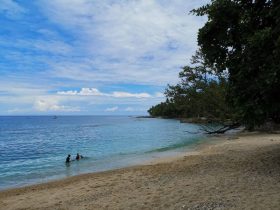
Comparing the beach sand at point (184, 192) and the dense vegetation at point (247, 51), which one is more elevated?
the dense vegetation at point (247, 51)

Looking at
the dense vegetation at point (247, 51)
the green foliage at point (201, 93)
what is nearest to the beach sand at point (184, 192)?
the dense vegetation at point (247, 51)

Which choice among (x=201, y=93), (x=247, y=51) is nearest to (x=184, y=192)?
(x=247, y=51)

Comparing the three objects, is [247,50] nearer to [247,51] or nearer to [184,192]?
[247,51]

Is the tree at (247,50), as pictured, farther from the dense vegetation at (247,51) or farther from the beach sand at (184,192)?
the beach sand at (184,192)

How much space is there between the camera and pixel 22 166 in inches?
1089

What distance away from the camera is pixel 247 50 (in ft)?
41.1

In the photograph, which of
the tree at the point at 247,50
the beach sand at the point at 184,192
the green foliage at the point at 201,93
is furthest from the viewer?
the green foliage at the point at 201,93

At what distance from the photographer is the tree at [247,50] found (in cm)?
1141

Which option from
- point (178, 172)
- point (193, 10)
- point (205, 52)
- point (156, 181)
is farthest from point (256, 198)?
point (193, 10)

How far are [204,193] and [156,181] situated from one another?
3442 millimetres

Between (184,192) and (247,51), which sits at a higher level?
(247,51)

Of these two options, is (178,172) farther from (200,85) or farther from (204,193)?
(200,85)

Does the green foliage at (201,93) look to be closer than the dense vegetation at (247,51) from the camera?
No

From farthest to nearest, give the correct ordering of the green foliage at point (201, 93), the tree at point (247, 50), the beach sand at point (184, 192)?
the green foliage at point (201, 93) < the tree at point (247, 50) < the beach sand at point (184, 192)
